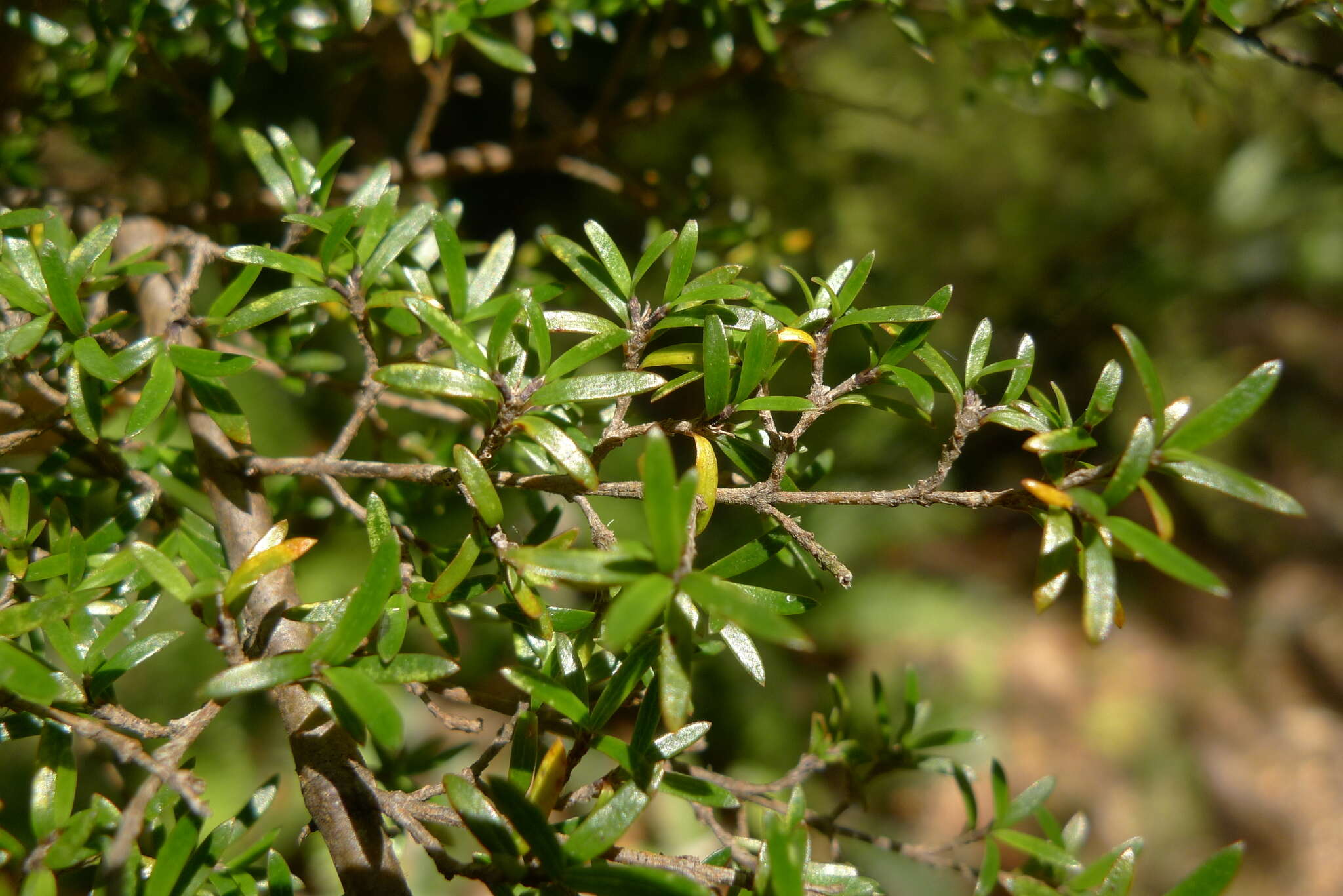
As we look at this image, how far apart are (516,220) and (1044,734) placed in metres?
2.29

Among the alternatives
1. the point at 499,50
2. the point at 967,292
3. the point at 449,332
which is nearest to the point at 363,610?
the point at 449,332

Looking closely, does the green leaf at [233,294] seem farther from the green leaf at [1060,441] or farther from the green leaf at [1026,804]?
the green leaf at [1026,804]

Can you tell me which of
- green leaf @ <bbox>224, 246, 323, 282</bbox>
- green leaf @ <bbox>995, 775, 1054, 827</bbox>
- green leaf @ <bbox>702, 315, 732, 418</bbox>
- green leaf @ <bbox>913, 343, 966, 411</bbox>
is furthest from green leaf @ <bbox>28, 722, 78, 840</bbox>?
green leaf @ <bbox>995, 775, 1054, 827</bbox>

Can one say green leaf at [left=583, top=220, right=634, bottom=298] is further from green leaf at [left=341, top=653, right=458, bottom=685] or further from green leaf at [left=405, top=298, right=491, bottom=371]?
green leaf at [left=341, top=653, right=458, bottom=685]

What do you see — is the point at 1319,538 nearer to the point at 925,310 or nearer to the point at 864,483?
the point at 864,483

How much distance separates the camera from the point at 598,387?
1.22 feet

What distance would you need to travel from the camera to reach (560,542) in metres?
0.40

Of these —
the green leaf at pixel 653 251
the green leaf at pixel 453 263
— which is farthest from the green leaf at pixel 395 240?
the green leaf at pixel 653 251

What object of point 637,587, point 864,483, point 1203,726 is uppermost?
point 637,587

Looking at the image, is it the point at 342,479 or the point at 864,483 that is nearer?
the point at 342,479

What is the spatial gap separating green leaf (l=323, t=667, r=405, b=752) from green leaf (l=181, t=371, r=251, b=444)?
0.18 metres

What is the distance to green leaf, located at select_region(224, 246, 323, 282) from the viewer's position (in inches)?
16.3

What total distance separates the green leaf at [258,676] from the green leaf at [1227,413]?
40cm

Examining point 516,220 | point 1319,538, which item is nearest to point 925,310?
point 516,220
